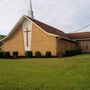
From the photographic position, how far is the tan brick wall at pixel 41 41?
99.3 ft

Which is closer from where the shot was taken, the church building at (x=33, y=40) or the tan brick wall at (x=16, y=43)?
the church building at (x=33, y=40)

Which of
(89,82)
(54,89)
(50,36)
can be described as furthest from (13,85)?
(50,36)

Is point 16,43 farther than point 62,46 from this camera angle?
Yes

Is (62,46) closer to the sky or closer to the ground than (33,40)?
closer to the ground

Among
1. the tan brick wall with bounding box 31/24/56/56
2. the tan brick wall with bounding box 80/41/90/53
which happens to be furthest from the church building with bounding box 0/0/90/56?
the tan brick wall with bounding box 80/41/90/53

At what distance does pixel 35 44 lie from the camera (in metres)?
32.1

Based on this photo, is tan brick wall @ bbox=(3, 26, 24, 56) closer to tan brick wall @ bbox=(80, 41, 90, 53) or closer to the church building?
the church building

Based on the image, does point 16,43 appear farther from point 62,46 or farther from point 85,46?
point 85,46

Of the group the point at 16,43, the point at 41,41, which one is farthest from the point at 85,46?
the point at 16,43

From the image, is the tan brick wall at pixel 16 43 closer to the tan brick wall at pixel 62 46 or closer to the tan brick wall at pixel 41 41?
the tan brick wall at pixel 41 41

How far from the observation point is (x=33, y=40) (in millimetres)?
32312

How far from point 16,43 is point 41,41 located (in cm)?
496

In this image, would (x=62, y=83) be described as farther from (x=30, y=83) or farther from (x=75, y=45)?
(x=75, y=45)

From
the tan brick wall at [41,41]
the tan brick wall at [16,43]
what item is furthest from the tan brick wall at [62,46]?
the tan brick wall at [16,43]
